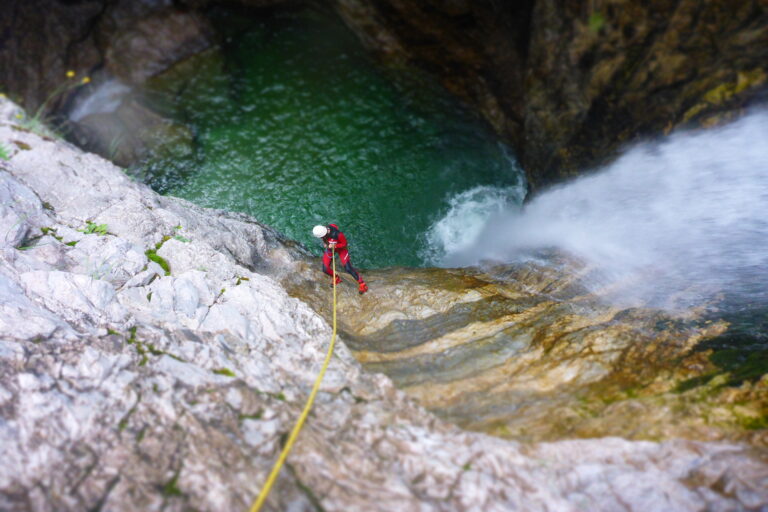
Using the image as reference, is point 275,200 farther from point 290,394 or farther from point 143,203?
point 290,394

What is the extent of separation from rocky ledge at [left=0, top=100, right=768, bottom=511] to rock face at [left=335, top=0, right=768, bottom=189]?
11.2 feet

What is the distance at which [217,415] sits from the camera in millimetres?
3605

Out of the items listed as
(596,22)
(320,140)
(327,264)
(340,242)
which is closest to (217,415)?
(327,264)

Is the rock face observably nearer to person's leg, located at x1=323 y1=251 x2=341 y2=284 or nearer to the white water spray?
the white water spray

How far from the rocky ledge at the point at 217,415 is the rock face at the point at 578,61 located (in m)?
3.40

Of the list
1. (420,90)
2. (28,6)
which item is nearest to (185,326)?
(420,90)

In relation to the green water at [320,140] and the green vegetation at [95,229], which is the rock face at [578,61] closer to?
the green water at [320,140]

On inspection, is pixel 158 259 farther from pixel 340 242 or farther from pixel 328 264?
pixel 340 242

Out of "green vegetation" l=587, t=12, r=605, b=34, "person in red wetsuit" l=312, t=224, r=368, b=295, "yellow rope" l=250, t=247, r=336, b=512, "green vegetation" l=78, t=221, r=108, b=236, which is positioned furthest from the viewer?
"person in red wetsuit" l=312, t=224, r=368, b=295

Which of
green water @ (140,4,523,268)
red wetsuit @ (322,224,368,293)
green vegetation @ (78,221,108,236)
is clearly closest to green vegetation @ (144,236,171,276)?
green vegetation @ (78,221,108,236)

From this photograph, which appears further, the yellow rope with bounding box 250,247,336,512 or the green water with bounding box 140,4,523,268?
the green water with bounding box 140,4,523,268

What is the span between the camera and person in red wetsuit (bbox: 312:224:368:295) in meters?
6.00

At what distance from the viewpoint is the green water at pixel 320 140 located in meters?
8.55

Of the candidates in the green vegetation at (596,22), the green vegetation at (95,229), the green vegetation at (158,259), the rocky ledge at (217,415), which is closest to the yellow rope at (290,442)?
the rocky ledge at (217,415)
